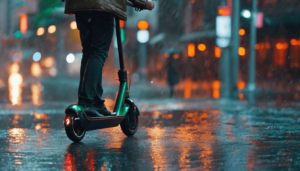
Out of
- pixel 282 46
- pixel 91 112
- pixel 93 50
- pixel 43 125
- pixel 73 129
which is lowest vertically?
pixel 282 46

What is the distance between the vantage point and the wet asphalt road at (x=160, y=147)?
3.46 metres

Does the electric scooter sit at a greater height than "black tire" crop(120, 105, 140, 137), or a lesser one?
greater

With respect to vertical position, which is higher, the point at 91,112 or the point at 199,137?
the point at 91,112

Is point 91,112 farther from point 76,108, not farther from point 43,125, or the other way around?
point 43,125

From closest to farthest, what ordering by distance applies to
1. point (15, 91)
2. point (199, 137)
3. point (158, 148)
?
point (158, 148) < point (199, 137) < point (15, 91)

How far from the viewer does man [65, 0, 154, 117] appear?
4.47 meters

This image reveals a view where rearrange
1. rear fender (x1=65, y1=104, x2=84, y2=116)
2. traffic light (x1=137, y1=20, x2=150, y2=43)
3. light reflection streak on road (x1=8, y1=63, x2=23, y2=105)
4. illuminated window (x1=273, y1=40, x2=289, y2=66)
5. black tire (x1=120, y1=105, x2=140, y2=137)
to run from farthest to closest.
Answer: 1. illuminated window (x1=273, y1=40, x2=289, y2=66)
2. traffic light (x1=137, y1=20, x2=150, y2=43)
3. light reflection streak on road (x1=8, y1=63, x2=23, y2=105)
4. black tire (x1=120, y1=105, x2=140, y2=137)
5. rear fender (x1=65, y1=104, x2=84, y2=116)

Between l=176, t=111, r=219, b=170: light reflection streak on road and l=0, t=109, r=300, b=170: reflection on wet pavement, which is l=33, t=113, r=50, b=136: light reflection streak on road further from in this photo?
l=176, t=111, r=219, b=170: light reflection streak on road

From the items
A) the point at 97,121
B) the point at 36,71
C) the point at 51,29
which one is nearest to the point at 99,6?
the point at 97,121

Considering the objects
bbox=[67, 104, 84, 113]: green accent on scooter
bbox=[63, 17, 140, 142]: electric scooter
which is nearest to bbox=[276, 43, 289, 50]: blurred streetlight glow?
bbox=[63, 17, 140, 142]: electric scooter

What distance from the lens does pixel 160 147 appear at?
14.1 feet

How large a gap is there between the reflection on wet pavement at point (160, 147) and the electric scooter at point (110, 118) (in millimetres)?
115

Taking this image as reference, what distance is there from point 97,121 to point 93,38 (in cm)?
78

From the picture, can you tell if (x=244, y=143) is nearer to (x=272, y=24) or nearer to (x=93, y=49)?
(x=93, y=49)
